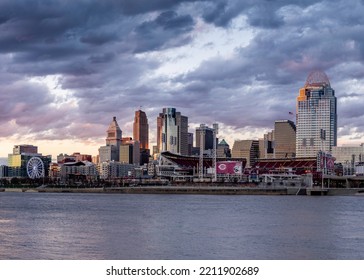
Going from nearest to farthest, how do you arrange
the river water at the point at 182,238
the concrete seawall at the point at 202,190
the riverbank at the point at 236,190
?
the river water at the point at 182,238
the riverbank at the point at 236,190
the concrete seawall at the point at 202,190

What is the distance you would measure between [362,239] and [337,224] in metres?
12.9

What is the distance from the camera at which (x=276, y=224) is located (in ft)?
190

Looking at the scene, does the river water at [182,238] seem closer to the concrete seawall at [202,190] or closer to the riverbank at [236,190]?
the riverbank at [236,190]

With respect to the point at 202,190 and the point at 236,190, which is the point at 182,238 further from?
the point at 202,190

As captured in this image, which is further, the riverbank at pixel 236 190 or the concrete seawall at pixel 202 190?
the concrete seawall at pixel 202 190

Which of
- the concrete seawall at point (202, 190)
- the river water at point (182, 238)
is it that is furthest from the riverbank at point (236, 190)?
the river water at point (182, 238)

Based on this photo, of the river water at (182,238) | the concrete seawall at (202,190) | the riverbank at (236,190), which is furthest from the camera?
the concrete seawall at (202,190)

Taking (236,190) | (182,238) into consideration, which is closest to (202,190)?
(236,190)

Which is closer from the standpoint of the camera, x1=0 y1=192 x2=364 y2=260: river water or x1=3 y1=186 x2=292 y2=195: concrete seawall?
x1=0 y1=192 x2=364 y2=260: river water

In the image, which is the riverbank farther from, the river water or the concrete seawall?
the river water

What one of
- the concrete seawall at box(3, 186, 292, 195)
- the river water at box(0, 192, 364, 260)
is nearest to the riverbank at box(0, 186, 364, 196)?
the concrete seawall at box(3, 186, 292, 195)

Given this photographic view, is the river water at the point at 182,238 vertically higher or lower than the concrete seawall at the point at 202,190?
higher
